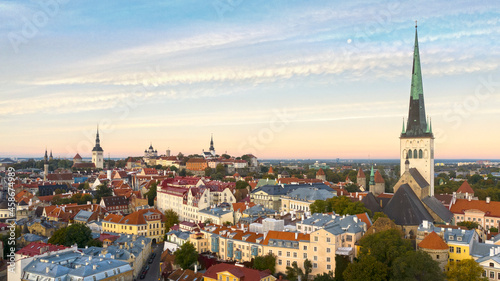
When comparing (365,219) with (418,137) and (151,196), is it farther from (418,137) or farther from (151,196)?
(151,196)

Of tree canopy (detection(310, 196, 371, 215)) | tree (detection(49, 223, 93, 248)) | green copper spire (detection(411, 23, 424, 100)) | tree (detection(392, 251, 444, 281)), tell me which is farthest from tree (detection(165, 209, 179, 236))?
green copper spire (detection(411, 23, 424, 100))

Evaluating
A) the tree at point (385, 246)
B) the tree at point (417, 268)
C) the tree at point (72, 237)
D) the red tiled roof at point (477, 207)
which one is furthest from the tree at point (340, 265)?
the tree at point (72, 237)

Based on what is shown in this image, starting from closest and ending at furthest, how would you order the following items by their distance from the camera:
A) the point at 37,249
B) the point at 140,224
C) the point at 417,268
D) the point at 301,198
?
1. the point at 417,268
2. the point at 37,249
3. the point at 140,224
4. the point at 301,198

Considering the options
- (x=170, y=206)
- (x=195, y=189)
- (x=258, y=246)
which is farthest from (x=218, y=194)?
(x=258, y=246)

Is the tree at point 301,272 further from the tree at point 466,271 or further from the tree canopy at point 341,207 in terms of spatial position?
the tree at point 466,271

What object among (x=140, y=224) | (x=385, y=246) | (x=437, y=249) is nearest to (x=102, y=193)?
(x=140, y=224)

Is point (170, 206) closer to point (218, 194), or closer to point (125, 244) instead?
point (218, 194)

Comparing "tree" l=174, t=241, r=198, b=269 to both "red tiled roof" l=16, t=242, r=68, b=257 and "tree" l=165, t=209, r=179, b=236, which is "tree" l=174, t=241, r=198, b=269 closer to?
"red tiled roof" l=16, t=242, r=68, b=257
